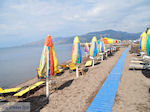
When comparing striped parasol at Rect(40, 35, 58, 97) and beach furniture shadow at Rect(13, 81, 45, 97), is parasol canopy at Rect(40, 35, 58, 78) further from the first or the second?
beach furniture shadow at Rect(13, 81, 45, 97)

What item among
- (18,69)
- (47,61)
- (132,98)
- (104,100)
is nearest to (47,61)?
(47,61)

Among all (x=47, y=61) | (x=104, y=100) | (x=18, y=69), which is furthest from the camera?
(x=18, y=69)

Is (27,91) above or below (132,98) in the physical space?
below

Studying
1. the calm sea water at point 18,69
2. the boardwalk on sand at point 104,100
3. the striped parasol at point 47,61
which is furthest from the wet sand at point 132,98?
the calm sea water at point 18,69

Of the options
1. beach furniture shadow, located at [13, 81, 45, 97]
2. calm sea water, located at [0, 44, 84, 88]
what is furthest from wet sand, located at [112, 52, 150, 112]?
calm sea water, located at [0, 44, 84, 88]

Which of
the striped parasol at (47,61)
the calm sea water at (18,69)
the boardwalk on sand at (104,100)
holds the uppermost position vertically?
the striped parasol at (47,61)

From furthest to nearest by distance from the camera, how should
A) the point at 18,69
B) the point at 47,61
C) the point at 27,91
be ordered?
the point at 18,69, the point at 27,91, the point at 47,61

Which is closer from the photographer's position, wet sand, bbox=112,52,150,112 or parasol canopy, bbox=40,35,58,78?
wet sand, bbox=112,52,150,112

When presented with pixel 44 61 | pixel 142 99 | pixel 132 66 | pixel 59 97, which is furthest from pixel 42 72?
pixel 132 66

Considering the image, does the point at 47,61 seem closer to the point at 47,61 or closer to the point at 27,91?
the point at 47,61

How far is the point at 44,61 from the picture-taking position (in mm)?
5148

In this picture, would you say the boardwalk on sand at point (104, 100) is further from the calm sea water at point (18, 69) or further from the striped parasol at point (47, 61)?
the calm sea water at point (18, 69)

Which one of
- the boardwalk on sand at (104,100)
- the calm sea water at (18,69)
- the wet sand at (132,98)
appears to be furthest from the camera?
the calm sea water at (18,69)

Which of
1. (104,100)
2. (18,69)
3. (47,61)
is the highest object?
(47,61)
